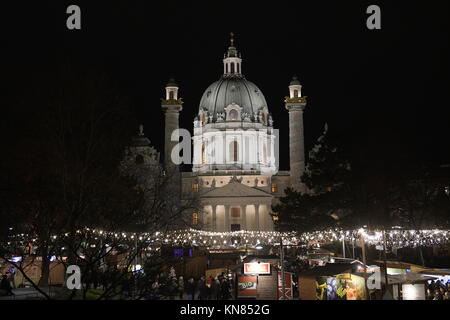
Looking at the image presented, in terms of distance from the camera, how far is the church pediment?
10350 centimetres

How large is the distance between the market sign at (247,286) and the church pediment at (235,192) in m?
79.0

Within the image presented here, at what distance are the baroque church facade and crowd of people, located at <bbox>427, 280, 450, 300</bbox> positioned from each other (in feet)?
235

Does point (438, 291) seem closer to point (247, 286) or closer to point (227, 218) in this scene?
point (247, 286)

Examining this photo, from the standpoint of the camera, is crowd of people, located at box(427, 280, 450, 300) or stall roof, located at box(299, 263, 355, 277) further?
crowd of people, located at box(427, 280, 450, 300)

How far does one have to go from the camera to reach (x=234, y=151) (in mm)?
122438

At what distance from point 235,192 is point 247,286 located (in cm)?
7948

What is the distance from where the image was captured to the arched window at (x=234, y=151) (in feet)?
400

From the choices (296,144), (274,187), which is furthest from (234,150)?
(296,144)

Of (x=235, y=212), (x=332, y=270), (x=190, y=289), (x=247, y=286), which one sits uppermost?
(x=235, y=212)

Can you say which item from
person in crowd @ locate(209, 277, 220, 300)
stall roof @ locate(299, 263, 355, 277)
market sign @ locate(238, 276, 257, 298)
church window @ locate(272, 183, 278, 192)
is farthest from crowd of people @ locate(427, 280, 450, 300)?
church window @ locate(272, 183, 278, 192)

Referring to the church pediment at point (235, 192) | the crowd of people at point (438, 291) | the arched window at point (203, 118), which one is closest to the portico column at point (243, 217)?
the church pediment at point (235, 192)

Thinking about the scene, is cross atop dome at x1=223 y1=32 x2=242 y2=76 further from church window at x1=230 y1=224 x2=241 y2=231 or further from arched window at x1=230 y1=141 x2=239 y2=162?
church window at x1=230 y1=224 x2=241 y2=231

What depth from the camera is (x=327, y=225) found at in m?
47.9
